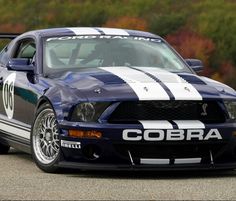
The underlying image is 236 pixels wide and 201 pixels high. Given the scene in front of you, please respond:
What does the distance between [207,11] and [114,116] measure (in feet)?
296

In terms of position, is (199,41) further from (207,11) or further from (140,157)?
(140,157)

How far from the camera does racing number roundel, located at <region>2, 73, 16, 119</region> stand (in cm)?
841

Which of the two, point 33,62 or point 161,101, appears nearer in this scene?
point 161,101

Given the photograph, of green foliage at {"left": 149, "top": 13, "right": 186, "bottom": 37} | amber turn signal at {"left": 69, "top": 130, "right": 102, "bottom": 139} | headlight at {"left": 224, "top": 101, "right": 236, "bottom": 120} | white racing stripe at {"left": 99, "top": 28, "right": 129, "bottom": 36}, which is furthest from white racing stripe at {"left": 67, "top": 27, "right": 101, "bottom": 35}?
green foliage at {"left": 149, "top": 13, "right": 186, "bottom": 37}

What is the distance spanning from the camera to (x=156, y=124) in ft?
22.2

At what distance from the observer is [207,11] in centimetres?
9581

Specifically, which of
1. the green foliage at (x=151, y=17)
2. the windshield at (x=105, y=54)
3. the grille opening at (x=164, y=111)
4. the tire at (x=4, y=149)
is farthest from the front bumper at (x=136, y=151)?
the green foliage at (x=151, y=17)

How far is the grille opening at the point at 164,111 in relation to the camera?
6.84 m

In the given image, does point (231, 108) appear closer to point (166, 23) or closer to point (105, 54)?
point (105, 54)

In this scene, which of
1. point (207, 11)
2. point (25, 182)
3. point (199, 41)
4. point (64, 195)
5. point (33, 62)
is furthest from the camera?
point (207, 11)

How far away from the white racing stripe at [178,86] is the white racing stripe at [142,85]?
98mm

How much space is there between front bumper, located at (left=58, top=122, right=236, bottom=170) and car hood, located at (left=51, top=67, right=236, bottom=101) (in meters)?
0.28

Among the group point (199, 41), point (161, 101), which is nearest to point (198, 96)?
point (161, 101)

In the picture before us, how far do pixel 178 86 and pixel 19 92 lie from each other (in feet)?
6.01
